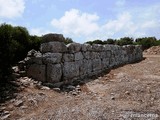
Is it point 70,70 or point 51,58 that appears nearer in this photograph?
point 51,58

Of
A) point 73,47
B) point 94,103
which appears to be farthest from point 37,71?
point 94,103

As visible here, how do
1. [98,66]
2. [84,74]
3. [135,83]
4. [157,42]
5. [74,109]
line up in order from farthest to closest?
[157,42] < [98,66] < [84,74] < [135,83] < [74,109]

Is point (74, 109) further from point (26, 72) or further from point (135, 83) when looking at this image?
point (135, 83)

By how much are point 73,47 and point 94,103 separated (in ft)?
10.7

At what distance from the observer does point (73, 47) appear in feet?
32.2

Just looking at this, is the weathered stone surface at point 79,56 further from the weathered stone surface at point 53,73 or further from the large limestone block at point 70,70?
the weathered stone surface at point 53,73

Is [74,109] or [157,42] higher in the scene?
[157,42]

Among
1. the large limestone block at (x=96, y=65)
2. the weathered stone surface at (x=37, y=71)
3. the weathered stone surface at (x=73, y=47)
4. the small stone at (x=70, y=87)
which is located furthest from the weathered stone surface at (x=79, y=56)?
the weathered stone surface at (x=37, y=71)

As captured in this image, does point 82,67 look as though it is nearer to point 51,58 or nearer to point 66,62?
point 66,62

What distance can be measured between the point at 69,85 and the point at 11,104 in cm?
291

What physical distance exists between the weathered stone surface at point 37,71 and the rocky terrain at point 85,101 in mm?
316

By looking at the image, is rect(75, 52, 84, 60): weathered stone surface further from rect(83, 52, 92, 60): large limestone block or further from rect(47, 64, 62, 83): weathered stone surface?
rect(47, 64, 62, 83): weathered stone surface

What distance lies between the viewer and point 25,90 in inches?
299

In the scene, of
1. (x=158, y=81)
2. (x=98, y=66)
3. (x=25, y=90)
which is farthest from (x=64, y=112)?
(x=98, y=66)
